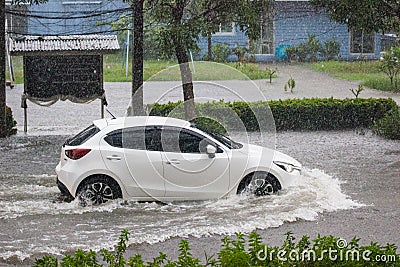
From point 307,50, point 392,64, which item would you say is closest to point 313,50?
point 307,50

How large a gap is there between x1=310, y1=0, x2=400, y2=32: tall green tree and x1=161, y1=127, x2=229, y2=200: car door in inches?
299

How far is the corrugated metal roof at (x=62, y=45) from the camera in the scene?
64.5ft

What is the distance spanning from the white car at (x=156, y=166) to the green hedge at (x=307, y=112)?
332 inches

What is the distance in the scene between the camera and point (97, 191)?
37.7 feet

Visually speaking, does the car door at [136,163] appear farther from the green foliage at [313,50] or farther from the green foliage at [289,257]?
the green foliage at [313,50]

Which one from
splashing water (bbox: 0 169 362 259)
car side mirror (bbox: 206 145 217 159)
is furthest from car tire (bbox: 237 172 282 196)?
car side mirror (bbox: 206 145 217 159)

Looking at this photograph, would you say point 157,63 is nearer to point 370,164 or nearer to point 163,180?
point 370,164

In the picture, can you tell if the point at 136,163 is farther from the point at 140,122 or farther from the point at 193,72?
the point at 193,72

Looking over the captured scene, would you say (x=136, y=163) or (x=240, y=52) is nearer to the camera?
(x=136, y=163)

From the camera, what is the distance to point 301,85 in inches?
1236

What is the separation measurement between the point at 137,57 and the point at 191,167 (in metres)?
8.30

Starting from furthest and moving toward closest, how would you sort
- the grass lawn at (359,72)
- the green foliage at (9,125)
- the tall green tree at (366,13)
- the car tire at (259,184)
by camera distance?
the grass lawn at (359,72)
the green foliage at (9,125)
the tall green tree at (366,13)
the car tire at (259,184)

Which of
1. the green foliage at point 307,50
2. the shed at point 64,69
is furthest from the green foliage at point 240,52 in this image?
the shed at point 64,69

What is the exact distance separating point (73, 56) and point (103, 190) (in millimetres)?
9421
